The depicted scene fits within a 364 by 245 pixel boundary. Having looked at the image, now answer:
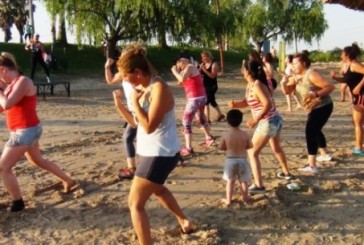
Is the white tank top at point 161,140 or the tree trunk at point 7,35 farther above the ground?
the tree trunk at point 7,35

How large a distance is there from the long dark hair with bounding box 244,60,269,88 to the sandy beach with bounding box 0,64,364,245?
1.36 metres

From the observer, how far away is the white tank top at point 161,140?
409 centimetres

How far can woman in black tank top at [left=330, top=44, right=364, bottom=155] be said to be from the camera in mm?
7926

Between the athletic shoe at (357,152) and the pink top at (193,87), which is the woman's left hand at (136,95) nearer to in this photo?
the pink top at (193,87)

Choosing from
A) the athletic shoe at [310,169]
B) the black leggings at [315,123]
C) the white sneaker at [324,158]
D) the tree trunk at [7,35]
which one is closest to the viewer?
the black leggings at [315,123]

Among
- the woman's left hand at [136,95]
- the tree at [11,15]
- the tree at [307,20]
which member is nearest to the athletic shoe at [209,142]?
the woman's left hand at [136,95]

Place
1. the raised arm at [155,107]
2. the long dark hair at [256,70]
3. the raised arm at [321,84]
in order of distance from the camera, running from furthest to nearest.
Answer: the raised arm at [321,84] → the long dark hair at [256,70] → the raised arm at [155,107]

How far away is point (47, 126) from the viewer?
450 inches

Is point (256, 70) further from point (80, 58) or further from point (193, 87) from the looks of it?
point (80, 58)

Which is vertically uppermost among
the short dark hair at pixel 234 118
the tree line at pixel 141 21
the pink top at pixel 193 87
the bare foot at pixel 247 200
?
the tree line at pixel 141 21

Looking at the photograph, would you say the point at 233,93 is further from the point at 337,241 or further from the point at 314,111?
the point at 337,241

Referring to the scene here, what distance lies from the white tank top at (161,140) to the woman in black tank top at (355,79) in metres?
4.69

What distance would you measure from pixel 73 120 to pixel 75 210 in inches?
273

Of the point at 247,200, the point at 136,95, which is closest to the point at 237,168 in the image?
the point at 247,200
